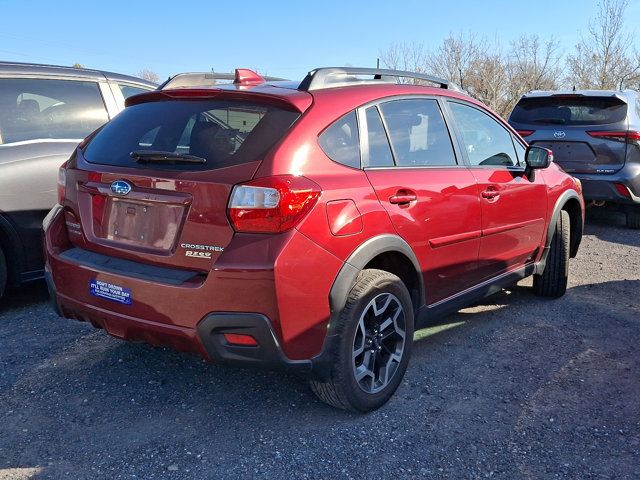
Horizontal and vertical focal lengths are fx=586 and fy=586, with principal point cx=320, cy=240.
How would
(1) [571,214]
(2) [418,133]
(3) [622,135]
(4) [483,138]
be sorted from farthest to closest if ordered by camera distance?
(3) [622,135] → (1) [571,214] → (4) [483,138] → (2) [418,133]

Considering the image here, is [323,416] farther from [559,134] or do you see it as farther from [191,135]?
[559,134]

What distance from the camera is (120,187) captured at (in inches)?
113

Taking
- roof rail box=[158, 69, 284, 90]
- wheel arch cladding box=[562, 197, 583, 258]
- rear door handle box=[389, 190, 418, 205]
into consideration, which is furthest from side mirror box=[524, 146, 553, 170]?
roof rail box=[158, 69, 284, 90]

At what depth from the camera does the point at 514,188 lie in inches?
169

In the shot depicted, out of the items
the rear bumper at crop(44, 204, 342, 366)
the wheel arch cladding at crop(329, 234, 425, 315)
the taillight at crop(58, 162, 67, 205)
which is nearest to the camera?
the rear bumper at crop(44, 204, 342, 366)

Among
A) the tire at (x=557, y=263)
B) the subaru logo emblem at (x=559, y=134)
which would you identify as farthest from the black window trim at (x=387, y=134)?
the subaru logo emblem at (x=559, y=134)

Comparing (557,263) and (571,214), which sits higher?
(571,214)

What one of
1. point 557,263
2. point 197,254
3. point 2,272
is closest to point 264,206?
point 197,254

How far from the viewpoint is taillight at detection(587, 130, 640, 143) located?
23.8 ft

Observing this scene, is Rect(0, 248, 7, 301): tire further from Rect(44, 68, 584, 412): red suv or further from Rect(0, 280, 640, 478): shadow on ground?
Rect(44, 68, 584, 412): red suv

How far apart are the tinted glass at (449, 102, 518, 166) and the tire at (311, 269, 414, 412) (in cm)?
133

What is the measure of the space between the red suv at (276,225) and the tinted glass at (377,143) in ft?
0.04

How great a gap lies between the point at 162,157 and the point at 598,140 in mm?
6264

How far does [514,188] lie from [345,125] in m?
1.80
